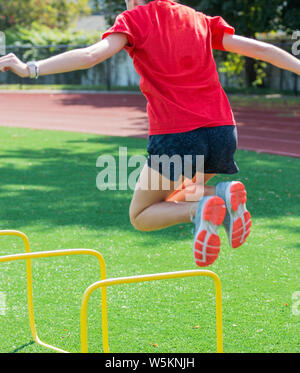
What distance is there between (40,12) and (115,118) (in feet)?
102

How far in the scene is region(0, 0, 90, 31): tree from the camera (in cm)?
4603

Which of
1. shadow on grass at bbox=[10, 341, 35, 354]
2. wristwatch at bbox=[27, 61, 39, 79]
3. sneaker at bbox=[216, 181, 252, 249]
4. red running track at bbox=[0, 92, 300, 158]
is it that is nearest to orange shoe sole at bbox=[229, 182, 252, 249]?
sneaker at bbox=[216, 181, 252, 249]

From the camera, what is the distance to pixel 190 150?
3.65 meters

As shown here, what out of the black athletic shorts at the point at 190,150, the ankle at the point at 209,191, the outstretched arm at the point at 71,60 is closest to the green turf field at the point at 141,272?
the ankle at the point at 209,191

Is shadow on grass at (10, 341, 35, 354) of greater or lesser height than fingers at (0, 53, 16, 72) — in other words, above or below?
below

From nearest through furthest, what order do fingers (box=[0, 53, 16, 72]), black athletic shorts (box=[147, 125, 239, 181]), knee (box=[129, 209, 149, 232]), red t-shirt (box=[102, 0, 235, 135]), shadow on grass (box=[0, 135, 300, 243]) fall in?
1. fingers (box=[0, 53, 16, 72])
2. red t-shirt (box=[102, 0, 235, 135])
3. black athletic shorts (box=[147, 125, 239, 181])
4. knee (box=[129, 209, 149, 232])
5. shadow on grass (box=[0, 135, 300, 243])

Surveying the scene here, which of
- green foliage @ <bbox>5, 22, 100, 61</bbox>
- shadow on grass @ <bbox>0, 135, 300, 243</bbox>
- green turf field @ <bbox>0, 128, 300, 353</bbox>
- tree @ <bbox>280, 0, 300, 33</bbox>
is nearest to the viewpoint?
green turf field @ <bbox>0, 128, 300, 353</bbox>

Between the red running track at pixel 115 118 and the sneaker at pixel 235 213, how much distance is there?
363 inches

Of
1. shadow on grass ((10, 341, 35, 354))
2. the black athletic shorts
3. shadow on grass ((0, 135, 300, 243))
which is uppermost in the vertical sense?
the black athletic shorts

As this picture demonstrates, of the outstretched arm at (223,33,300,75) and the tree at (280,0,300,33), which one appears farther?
the tree at (280,0,300,33)

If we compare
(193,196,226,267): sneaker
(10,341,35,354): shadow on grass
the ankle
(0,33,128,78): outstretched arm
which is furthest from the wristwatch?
(10,341,35,354): shadow on grass

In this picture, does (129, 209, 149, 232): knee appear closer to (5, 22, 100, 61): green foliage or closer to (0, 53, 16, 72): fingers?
(0, 53, 16, 72): fingers

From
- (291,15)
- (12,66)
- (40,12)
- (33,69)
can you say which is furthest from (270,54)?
(40,12)

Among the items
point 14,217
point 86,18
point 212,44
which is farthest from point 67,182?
point 86,18
